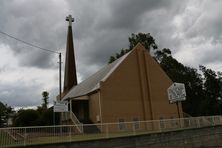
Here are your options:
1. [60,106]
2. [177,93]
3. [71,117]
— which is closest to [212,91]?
[177,93]

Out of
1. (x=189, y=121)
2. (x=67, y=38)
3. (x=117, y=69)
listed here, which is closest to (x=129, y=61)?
(x=117, y=69)

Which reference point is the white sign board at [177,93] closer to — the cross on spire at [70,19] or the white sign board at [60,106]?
the white sign board at [60,106]

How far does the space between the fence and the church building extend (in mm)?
7081

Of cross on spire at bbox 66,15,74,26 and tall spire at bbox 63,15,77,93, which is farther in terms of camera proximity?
cross on spire at bbox 66,15,74,26

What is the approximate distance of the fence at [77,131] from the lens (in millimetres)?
15586

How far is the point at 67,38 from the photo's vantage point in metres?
47.8

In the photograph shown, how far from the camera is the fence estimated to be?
1559 centimetres

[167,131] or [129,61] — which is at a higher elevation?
[129,61]

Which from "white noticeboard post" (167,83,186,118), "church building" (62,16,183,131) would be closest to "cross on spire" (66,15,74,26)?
"church building" (62,16,183,131)

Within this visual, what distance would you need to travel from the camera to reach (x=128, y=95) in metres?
32.0

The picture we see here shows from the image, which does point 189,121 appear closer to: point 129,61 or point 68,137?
point 129,61

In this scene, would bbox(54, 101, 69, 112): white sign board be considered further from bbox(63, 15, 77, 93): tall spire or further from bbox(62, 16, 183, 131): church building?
bbox(63, 15, 77, 93): tall spire

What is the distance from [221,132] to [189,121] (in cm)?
440

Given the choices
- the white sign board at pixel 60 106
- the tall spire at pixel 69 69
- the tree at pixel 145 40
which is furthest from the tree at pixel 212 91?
the white sign board at pixel 60 106
